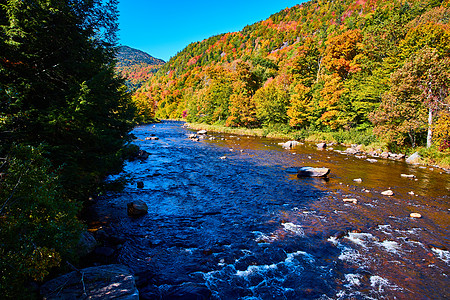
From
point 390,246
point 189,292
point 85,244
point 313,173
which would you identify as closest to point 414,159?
point 313,173

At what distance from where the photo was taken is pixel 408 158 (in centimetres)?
2252

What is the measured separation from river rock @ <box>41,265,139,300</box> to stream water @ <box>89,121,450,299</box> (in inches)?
43.4

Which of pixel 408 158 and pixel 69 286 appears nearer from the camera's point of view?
pixel 69 286

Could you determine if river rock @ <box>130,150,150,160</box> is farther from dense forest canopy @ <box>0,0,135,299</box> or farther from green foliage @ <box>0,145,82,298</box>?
green foliage @ <box>0,145,82,298</box>

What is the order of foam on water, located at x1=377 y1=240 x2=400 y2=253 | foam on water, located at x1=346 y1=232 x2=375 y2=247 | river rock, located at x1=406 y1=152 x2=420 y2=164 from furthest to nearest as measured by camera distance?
river rock, located at x1=406 y1=152 x2=420 y2=164 → foam on water, located at x1=346 y1=232 x2=375 y2=247 → foam on water, located at x1=377 y1=240 x2=400 y2=253

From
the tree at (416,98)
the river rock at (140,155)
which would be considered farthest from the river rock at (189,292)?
the tree at (416,98)

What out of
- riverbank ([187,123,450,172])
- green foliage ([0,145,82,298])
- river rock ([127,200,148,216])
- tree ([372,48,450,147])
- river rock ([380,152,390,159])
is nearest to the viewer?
green foliage ([0,145,82,298])

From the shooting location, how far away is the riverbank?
67.1ft

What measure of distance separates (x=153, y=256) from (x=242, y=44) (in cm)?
19613

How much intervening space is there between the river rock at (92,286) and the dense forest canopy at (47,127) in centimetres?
44

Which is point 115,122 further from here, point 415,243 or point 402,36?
point 402,36

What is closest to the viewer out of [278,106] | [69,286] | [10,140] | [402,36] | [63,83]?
[69,286]

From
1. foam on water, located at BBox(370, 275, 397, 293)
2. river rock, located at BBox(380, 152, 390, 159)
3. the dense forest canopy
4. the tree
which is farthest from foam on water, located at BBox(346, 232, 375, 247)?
river rock, located at BBox(380, 152, 390, 159)

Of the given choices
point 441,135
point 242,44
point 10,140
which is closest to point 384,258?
point 10,140
